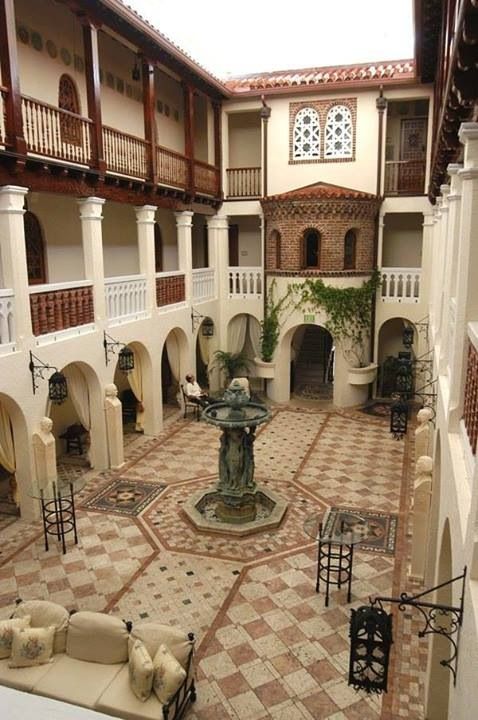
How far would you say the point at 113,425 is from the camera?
12.7 metres

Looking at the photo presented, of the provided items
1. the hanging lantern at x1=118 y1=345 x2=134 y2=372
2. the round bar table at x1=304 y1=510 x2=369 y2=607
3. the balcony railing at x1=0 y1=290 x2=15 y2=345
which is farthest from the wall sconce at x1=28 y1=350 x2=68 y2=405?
the round bar table at x1=304 y1=510 x2=369 y2=607

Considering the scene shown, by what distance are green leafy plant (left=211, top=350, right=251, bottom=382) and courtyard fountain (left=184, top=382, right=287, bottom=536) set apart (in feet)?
27.7

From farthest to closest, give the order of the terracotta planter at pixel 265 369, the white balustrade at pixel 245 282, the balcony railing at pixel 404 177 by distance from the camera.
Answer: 1. the white balustrade at pixel 245 282
2. the terracotta planter at pixel 265 369
3. the balcony railing at pixel 404 177

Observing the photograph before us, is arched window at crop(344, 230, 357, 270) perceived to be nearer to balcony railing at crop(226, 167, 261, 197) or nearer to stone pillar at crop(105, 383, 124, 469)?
balcony railing at crop(226, 167, 261, 197)

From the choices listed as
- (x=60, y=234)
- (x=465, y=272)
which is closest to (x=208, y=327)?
(x=60, y=234)

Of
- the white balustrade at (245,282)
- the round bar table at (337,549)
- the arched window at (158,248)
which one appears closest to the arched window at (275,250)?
the white balustrade at (245,282)

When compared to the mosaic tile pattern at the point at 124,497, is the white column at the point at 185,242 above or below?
above

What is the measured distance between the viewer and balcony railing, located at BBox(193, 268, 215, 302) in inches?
696

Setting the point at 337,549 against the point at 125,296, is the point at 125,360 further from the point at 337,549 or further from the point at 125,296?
the point at 337,549

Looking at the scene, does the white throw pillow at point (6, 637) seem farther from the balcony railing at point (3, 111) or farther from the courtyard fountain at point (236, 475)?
the balcony railing at point (3, 111)

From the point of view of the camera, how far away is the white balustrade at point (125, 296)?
13.1 m

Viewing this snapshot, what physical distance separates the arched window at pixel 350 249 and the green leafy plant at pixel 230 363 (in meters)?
4.65

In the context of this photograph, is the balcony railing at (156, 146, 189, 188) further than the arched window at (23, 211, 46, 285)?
Yes

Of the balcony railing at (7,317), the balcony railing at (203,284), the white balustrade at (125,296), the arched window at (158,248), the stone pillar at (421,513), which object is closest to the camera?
the stone pillar at (421,513)
